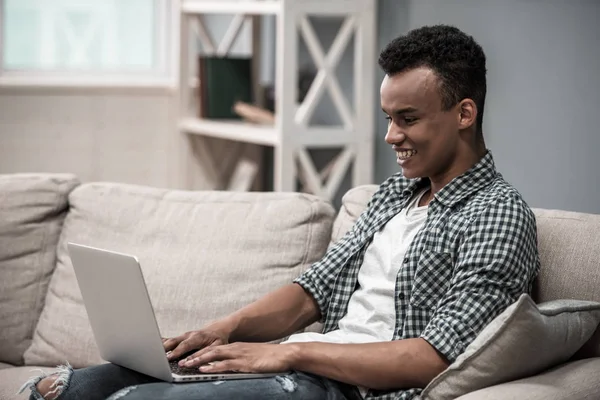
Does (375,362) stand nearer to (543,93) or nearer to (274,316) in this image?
(274,316)

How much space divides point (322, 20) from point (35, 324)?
A: 165cm

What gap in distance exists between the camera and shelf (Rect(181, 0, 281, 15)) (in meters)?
3.22

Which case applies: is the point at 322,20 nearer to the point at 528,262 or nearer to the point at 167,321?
the point at 167,321

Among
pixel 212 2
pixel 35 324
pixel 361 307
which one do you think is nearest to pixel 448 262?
pixel 361 307

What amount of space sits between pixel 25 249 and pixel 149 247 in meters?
0.34

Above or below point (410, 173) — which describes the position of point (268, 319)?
below

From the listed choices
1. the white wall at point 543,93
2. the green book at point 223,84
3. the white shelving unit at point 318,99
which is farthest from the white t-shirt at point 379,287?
the green book at point 223,84

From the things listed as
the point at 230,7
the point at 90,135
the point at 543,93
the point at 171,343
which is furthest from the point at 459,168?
the point at 90,135

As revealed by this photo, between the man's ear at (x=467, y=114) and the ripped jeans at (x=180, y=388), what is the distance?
1.72 feet

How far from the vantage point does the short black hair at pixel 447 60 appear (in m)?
1.73

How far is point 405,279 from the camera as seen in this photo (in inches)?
67.4

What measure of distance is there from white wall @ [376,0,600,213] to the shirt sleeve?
2.86ft

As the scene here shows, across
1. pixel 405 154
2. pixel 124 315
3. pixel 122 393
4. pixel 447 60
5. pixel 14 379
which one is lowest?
pixel 14 379

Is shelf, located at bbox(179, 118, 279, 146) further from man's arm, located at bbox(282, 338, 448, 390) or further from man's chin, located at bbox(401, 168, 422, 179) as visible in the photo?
man's arm, located at bbox(282, 338, 448, 390)
